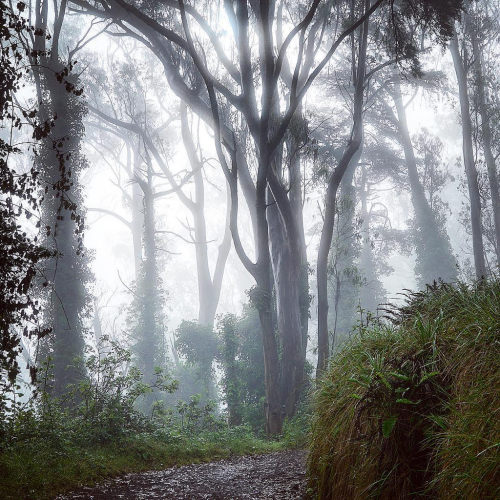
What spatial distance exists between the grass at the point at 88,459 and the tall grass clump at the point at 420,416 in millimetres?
2569

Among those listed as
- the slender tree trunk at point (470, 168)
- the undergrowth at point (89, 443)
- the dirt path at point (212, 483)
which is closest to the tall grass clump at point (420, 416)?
the dirt path at point (212, 483)

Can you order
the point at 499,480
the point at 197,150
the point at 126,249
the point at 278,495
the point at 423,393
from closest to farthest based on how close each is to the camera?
the point at 499,480
the point at 423,393
the point at 278,495
the point at 197,150
the point at 126,249

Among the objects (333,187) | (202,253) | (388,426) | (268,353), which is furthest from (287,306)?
(202,253)

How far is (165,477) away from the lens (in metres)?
6.04

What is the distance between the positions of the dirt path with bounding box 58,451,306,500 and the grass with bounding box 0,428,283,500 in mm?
211

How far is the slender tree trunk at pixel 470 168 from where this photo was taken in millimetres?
15383

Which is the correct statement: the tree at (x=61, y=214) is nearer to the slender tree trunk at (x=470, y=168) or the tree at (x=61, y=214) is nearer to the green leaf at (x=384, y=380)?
the slender tree trunk at (x=470, y=168)

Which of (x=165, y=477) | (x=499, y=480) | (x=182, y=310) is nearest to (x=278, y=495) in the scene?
(x=165, y=477)

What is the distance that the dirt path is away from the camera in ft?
16.0

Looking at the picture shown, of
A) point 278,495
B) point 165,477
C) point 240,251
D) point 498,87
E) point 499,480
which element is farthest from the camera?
point 498,87

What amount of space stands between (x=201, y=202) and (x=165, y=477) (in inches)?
796

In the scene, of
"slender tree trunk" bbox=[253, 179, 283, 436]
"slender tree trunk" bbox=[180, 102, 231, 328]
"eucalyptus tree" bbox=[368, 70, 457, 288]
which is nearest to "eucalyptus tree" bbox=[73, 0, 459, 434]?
"slender tree trunk" bbox=[253, 179, 283, 436]

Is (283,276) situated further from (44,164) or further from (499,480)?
(499,480)

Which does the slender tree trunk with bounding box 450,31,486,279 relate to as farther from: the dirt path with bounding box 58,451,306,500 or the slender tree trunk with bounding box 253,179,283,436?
the dirt path with bounding box 58,451,306,500
